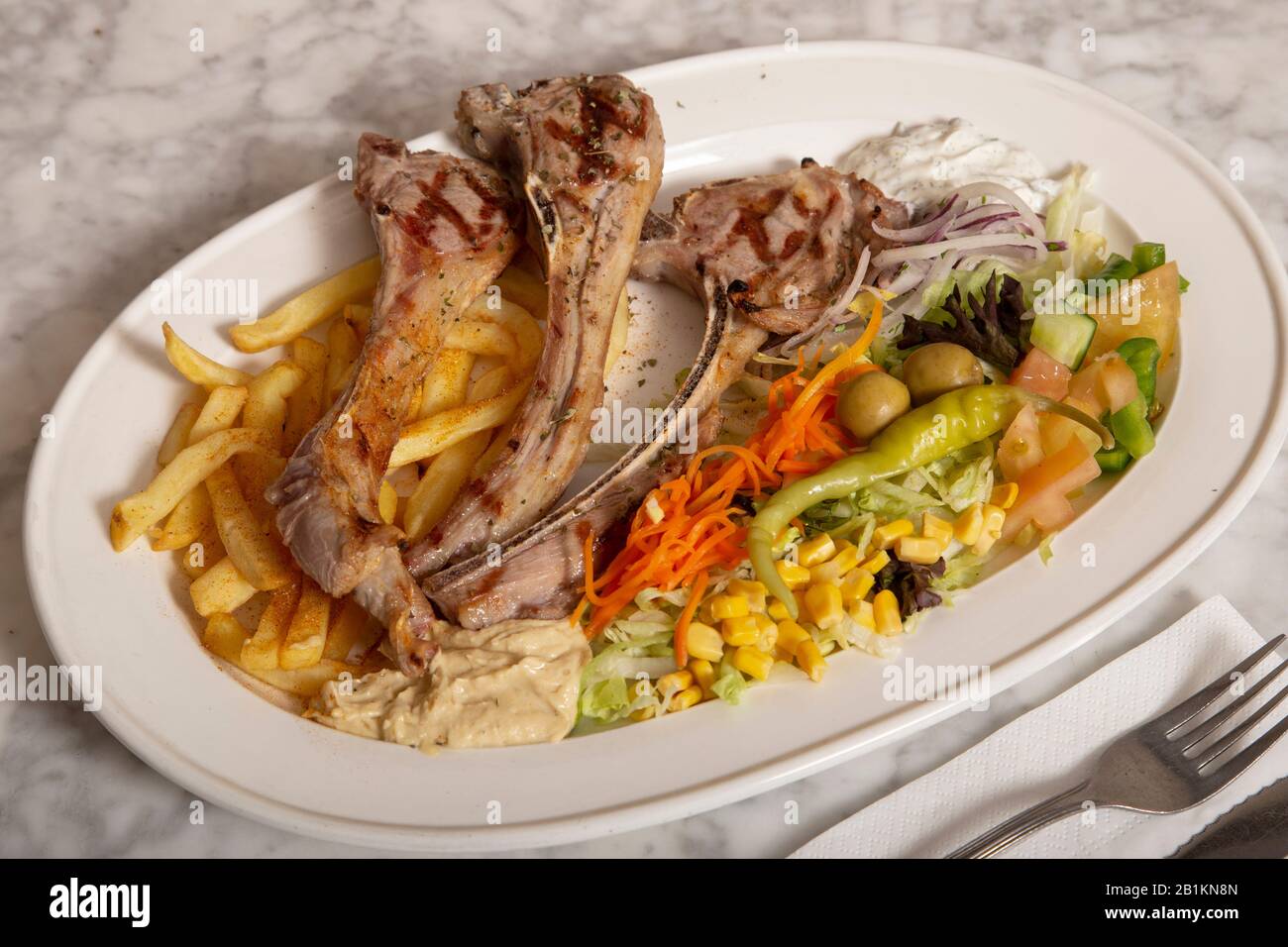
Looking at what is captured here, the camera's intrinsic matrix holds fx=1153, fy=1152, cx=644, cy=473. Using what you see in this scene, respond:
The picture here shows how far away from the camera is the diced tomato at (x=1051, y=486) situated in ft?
15.3

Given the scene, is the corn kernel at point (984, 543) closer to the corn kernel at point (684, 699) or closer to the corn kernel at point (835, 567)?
the corn kernel at point (835, 567)

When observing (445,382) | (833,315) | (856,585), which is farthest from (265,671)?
(833,315)

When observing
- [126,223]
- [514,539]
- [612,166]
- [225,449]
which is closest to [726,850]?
[514,539]

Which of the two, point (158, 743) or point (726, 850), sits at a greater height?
point (158, 743)

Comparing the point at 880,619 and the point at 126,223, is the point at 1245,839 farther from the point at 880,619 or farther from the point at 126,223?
the point at 126,223

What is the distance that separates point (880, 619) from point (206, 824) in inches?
106

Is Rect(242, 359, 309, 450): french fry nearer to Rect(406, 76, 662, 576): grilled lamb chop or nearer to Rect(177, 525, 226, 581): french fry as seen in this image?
Rect(177, 525, 226, 581): french fry

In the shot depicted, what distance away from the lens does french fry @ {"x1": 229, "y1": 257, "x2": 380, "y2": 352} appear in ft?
16.6

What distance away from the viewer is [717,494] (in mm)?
4672

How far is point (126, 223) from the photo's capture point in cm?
642

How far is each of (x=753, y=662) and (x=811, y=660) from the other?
213mm

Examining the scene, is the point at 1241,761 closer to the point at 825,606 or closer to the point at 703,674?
the point at 825,606

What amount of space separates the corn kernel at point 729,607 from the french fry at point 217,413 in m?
2.17

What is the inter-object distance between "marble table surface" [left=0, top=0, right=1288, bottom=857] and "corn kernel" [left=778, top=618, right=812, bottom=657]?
1.82 metres
